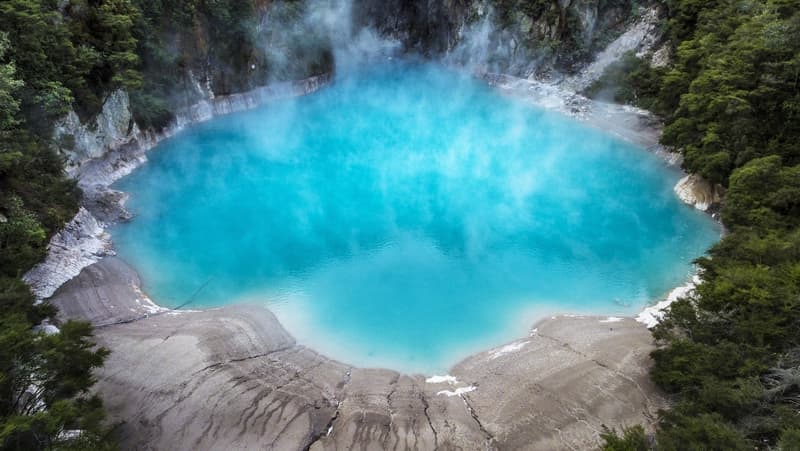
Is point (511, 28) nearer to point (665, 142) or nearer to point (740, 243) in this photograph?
point (665, 142)

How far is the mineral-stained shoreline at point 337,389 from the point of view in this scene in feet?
44.4


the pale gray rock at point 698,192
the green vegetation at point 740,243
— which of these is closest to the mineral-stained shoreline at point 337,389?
the green vegetation at point 740,243

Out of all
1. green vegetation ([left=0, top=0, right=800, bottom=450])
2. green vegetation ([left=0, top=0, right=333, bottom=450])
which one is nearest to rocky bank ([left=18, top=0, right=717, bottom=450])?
green vegetation ([left=0, top=0, right=800, bottom=450])

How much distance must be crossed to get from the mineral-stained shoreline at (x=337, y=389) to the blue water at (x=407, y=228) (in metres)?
1.24

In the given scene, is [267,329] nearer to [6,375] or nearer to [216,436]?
[216,436]

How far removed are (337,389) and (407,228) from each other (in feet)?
34.0

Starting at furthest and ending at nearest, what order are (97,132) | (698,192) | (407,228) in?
(97,132), (698,192), (407,228)

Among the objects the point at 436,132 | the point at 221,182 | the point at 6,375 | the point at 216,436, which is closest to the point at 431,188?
the point at 436,132

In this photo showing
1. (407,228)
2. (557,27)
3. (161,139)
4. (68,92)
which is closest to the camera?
(68,92)

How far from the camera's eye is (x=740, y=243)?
17.2m

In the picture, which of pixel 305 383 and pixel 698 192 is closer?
pixel 305 383

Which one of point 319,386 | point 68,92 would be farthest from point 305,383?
point 68,92

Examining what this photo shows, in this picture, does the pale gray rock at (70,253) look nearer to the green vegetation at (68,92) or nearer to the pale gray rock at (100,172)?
the pale gray rock at (100,172)

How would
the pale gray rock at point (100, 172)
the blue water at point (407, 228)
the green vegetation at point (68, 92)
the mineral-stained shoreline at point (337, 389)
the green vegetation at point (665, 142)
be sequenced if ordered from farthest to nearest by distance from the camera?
the blue water at point (407, 228) → the pale gray rock at point (100, 172) → the mineral-stained shoreline at point (337, 389) → the green vegetation at point (665, 142) → the green vegetation at point (68, 92)
